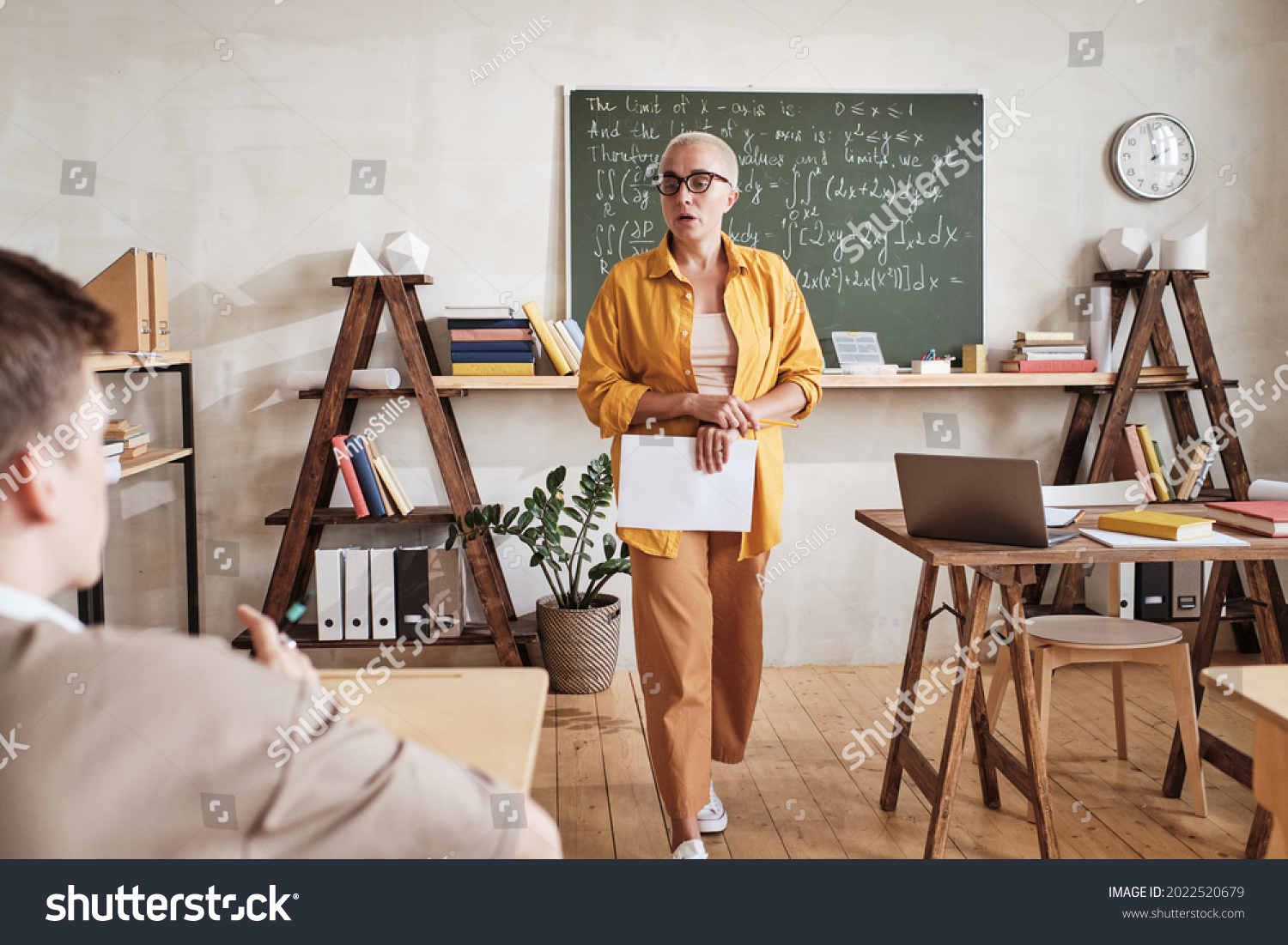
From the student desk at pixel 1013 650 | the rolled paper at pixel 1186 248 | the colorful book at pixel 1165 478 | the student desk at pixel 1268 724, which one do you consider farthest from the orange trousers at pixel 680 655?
the rolled paper at pixel 1186 248

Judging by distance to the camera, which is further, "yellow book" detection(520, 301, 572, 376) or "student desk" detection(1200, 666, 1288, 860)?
"yellow book" detection(520, 301, 572, 376)

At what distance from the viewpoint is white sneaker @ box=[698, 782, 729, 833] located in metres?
2.37

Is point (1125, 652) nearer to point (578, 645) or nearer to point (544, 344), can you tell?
point (578, 645)

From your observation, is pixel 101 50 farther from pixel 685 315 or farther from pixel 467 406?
pixel 685 315

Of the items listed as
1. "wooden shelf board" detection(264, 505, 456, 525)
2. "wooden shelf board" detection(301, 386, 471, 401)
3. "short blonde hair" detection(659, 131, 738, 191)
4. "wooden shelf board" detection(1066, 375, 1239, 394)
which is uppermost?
"short blonde hair" detection(659, 131, 738, 191)

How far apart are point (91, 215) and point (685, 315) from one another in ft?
7.99

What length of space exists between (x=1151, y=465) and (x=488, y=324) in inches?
96.1

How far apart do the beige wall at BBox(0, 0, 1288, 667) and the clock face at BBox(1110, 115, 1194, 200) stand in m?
0.06

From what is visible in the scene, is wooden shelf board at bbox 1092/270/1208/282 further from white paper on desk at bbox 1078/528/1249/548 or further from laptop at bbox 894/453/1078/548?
laptop at bbox 894/453/1078/548

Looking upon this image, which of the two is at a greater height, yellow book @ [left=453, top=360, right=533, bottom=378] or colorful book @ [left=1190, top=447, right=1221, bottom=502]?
yellow book @ [left=453, top=360, right=533, bottom=378]

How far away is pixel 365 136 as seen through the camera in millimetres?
3525

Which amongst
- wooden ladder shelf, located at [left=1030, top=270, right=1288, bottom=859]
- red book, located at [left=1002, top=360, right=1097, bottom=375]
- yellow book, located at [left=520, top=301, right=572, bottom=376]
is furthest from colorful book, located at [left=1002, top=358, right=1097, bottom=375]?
yellow book, located at [left=520, top=301, right=572, bottom=376]

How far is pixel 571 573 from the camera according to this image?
3441 millimetres
